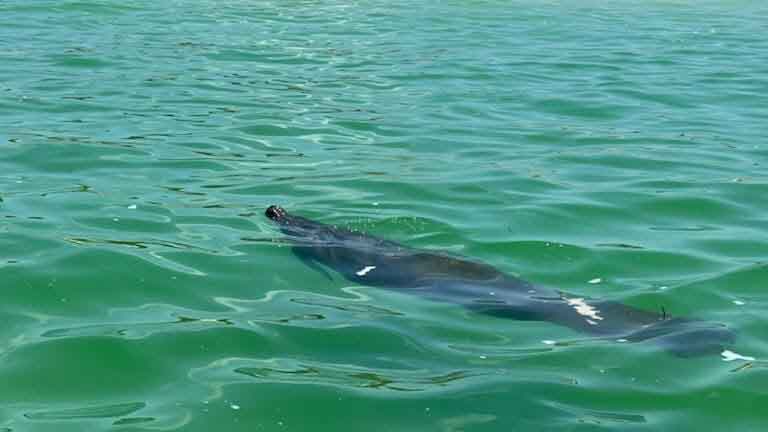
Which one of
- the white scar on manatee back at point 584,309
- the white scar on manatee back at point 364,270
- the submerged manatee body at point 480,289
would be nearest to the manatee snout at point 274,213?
the submerged manatee body at point 480,289

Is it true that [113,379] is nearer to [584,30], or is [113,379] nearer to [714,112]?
[714,112]

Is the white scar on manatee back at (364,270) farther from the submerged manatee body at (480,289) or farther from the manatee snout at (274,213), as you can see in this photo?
the manatee snout at (274,213)

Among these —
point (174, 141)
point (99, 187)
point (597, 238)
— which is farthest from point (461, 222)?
point (174, 141)

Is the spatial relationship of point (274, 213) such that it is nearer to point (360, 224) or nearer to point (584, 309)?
point (360, 224)

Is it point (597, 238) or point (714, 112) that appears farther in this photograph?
point (714, 112)

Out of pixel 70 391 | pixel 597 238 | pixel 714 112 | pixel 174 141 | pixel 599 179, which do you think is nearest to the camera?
pixel 70 391

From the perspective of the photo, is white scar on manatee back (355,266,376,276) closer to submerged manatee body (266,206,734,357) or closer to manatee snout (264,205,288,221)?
submerged manatee body (266,206,734,357)

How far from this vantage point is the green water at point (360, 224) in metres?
5.32

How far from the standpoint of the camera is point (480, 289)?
6863mm

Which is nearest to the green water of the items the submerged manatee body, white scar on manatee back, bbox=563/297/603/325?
the submerged manatee body

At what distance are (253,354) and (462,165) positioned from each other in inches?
197

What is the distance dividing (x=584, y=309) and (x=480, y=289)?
628 millimetres

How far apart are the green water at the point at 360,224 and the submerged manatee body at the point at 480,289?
0.14 metres

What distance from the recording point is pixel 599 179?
998 centimetres
